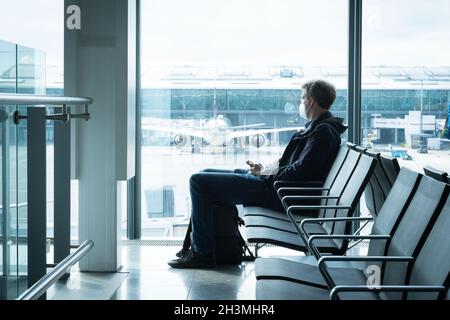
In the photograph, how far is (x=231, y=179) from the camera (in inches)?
183

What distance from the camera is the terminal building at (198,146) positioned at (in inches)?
107

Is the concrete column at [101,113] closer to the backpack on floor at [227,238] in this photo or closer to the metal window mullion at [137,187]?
the backpack on floor at [227,238]

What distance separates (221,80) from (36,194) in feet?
10.3

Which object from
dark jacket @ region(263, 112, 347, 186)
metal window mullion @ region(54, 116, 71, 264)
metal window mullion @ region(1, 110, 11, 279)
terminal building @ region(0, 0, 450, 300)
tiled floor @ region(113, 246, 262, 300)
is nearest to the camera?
metal window mullion @ region(1, 110, 11, 279)

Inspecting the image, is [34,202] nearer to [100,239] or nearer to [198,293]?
[198,293]

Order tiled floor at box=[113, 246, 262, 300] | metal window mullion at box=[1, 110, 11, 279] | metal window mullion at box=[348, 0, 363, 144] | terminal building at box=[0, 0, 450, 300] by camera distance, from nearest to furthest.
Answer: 1. metal window mullion at box=[1, 110, 11, 279]
2. terminal building at box=[0, 0, 450, 300]
3. tiled floor at box=[113, 246, 262, 300]
4. metal window mullion at box=[348, 0, 363, 144]

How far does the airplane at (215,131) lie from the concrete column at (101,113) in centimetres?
109

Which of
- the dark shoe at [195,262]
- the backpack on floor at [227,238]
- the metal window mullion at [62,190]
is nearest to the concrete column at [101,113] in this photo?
the dark shoe at [195,262]

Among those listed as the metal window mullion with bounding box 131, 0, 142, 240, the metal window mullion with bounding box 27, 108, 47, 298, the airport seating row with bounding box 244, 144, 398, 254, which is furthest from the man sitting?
the metal window mullion with bounding box 27, 108, 47, 298

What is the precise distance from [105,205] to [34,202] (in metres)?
1.89

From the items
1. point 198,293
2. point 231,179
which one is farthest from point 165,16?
point 198,293

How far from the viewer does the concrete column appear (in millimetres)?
4605

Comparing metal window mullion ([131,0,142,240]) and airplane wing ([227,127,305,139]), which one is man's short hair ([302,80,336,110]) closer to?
airplane wing ([227,127,305,139])

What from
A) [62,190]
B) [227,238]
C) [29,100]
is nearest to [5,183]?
[29,100]
